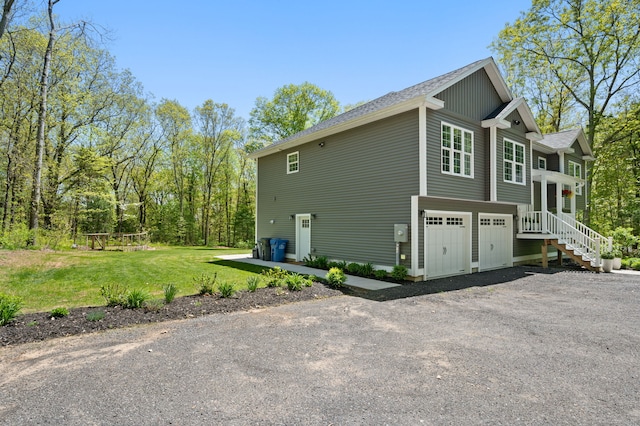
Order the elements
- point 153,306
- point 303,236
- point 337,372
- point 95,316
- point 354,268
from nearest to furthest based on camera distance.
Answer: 1. point 337,372
2. point 95,316
3. point 153,306
4. point 354,268
5. point 303,236

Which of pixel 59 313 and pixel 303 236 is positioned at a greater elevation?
pixel 303 236

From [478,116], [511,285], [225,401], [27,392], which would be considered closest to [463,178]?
[478,116]

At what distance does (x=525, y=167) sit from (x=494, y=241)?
3208 mm

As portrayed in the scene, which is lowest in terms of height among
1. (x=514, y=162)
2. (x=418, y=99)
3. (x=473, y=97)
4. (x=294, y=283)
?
(x=294, y=283)

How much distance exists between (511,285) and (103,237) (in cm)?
1791

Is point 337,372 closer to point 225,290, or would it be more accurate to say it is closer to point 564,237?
point 225,290

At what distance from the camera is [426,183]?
30.4 feet

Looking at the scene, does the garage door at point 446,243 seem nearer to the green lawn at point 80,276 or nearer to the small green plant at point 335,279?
the small green plant at point 335,279

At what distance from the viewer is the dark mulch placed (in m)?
4.52

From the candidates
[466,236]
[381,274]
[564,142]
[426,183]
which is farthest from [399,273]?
[564,142]

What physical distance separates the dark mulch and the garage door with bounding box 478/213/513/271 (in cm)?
737

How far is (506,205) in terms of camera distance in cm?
1286

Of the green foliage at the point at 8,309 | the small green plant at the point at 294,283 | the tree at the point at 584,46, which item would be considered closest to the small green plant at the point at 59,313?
the green foliage at the point at 8,309

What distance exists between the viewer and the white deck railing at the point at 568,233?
11906 mm
